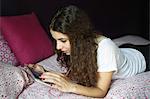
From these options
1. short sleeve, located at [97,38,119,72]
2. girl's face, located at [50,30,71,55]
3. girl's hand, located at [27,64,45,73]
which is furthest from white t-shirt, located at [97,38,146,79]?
girl's hand, located at [27,64,45,73]

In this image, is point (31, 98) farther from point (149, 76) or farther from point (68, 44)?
point (149, 76)

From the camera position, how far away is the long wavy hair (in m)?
1.38

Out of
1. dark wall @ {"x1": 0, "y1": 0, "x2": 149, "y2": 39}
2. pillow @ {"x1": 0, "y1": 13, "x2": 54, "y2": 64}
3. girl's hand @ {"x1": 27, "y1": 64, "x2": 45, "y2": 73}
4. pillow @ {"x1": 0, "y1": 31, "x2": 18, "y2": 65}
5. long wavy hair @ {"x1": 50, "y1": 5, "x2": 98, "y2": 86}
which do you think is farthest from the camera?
dark wall @ {"x1": 0, "y1": 0, "x2": 149, "y2": 39}

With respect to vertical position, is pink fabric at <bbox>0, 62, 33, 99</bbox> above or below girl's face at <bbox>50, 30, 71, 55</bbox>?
below

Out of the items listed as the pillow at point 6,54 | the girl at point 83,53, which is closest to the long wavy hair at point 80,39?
the girl at point 83,53

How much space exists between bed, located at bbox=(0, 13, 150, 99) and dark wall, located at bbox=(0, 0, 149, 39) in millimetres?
153

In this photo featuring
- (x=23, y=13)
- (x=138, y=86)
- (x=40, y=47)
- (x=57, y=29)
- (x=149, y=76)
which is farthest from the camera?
(x=23, y=13)

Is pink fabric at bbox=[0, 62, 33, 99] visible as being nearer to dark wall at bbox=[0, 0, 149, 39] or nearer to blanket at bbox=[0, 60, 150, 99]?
blanket at bbox=[0, 60, 150, 99]

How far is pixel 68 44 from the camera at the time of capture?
1399 mm

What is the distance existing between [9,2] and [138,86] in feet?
4.27

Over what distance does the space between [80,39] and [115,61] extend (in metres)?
0.21

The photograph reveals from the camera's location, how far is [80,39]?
4.58 feet

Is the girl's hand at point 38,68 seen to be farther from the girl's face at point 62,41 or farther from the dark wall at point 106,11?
the dark wall at point 106,11

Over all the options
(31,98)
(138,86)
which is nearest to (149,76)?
(138,86)
